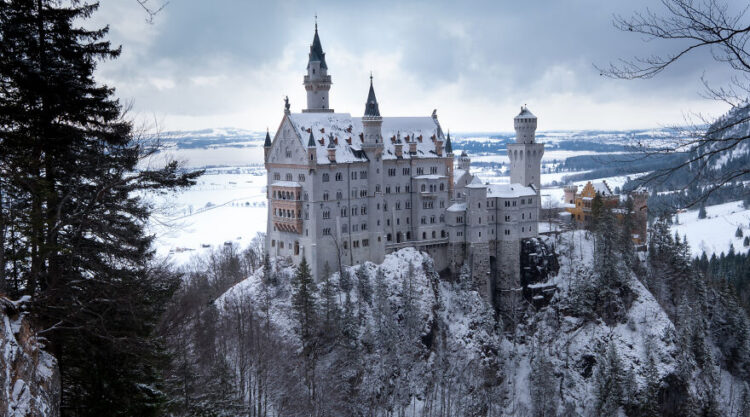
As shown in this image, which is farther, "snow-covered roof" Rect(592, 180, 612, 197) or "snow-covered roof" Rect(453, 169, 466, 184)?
"snow-covered roof" Rect(592, 180, 612, 197)

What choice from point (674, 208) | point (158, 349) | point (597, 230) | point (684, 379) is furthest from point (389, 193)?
point (674, 208)

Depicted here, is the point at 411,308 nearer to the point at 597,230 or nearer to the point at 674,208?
the point at 597,230

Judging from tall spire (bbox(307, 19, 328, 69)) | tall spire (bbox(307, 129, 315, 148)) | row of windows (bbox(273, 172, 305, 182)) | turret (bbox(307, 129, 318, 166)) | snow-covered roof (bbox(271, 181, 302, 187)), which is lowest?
snow-covered roof (bbox(271, 181, 302, 187))

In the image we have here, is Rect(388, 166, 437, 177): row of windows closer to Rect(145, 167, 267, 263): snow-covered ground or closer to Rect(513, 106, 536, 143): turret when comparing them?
Rect(513, 106, 536, 143): turret

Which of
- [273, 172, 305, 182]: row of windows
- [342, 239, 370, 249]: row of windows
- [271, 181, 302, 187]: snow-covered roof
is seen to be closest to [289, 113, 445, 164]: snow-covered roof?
[273, 172, 305, 182]: row of windows

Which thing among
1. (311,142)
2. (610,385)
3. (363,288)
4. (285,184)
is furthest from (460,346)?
(311,142)

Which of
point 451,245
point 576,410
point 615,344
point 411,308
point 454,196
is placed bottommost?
point 576,410

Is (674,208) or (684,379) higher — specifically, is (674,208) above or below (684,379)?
above
